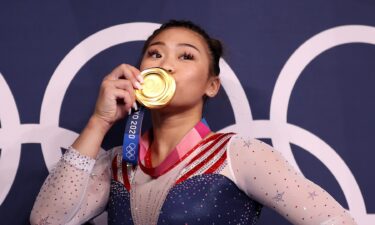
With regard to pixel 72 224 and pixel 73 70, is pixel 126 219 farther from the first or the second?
pixel 73 70

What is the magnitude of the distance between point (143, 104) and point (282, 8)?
0.68 metres

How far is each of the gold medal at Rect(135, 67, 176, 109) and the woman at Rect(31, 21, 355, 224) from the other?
0.07 ft

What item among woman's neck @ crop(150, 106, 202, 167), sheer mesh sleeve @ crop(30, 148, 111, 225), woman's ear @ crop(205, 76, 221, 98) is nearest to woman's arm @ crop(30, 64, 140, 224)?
sheer mesh sleeve @ crop(30, 148, 111, 225)

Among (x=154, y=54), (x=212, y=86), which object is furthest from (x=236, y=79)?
(x=154, y=54)

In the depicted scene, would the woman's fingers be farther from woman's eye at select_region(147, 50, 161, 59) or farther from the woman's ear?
the woman's ear

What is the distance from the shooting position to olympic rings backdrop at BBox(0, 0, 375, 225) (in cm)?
167

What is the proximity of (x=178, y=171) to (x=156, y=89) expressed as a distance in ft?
0.68

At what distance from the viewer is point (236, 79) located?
67.3 inches

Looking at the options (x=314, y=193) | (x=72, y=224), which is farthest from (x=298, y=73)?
(x=72, y=224)

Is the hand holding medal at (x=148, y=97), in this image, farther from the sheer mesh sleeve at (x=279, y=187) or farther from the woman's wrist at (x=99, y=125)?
the sheer mesh sleeve at (x=279, y=187)

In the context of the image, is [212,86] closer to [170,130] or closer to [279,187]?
[170,130]

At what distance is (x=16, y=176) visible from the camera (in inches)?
64.8

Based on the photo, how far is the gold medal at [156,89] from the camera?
4.25 ft

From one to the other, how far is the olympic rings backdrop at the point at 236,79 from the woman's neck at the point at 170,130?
306 mm
